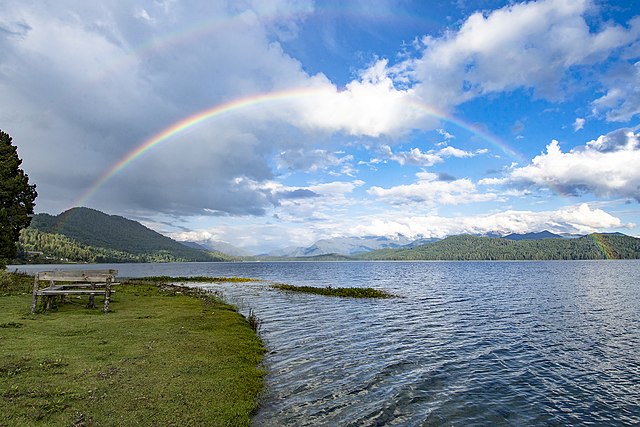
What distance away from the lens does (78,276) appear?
27953 millimetres

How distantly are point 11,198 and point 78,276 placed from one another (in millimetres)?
30850

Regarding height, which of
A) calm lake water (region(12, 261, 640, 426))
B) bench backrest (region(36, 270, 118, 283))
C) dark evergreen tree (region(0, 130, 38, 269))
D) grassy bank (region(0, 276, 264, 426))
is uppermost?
dark evergreen tree (region(0, 130, 38, 269))

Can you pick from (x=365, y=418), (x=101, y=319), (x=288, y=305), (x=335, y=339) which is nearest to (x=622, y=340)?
(x=335, y=339)

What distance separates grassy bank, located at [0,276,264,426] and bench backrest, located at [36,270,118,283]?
260cm

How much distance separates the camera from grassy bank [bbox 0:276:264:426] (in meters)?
11.7

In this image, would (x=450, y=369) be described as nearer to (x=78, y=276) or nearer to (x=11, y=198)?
(x=78, y=276)

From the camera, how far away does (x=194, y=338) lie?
2247 centimetres

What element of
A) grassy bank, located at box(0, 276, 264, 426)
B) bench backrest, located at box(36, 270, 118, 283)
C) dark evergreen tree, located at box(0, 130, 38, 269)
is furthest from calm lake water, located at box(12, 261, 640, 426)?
dark evergreen tree, located at box(0, 130, 38, 269)

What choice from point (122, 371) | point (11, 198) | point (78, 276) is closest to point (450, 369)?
point (122, 371)

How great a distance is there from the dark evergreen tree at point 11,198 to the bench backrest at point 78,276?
91.9ft

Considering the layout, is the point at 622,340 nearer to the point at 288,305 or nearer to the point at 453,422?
the point at 453,422

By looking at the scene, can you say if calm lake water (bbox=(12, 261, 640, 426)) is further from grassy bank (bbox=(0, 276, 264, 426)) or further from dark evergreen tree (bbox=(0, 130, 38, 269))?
dark evergreen tree (bbox=(0, 130, 38, 269))

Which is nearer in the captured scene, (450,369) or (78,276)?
(450,369)

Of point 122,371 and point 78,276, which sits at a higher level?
point 78,276
